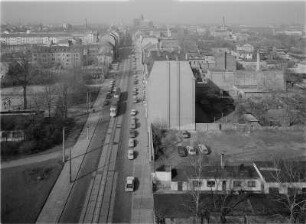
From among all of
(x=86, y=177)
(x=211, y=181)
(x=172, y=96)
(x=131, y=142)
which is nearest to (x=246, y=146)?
(x=172, y=96)

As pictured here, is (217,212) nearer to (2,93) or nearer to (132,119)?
(132,119)

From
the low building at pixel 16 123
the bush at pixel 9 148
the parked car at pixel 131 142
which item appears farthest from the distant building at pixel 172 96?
the bush at pixel 9 148

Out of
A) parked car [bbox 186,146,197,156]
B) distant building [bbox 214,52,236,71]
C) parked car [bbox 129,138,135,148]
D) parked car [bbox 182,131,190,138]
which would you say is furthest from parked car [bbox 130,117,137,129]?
distant building [bbox 214,52,236,71]

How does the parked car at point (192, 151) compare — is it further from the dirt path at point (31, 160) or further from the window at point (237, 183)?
the dirt path at point (31, 160)

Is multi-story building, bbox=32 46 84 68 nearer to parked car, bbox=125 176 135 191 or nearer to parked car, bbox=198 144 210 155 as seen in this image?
parked car, bbox=198 144 210 155

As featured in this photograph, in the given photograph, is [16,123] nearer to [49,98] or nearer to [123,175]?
[49,98]
